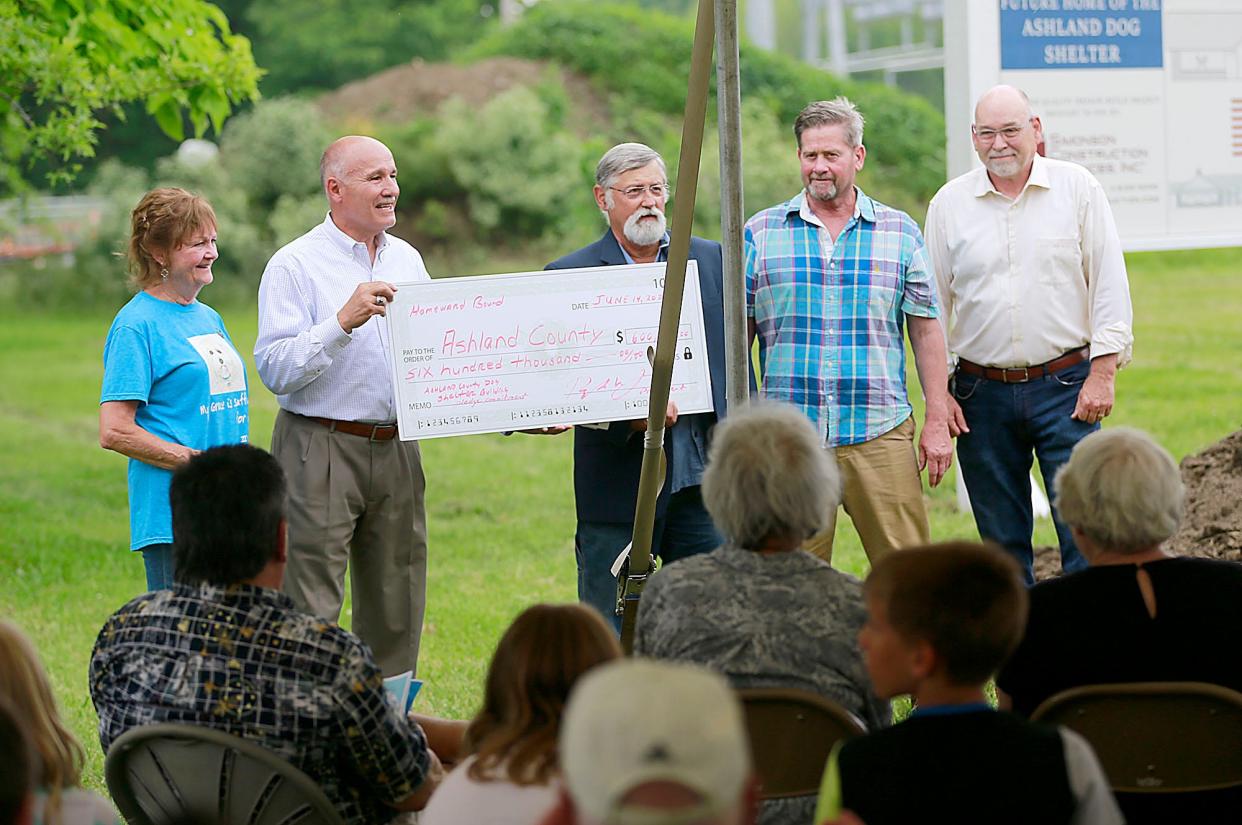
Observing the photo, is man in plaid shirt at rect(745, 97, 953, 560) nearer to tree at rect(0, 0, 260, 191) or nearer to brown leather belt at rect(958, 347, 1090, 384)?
brown leather belt at rect(958, 347, 1090, 384)

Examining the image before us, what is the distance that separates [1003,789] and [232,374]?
3.14m

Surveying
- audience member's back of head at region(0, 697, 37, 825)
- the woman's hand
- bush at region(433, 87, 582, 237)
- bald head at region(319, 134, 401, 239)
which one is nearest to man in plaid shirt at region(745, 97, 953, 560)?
bald head at region(319, 134, 401, 239)

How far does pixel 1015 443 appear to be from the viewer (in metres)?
5.66

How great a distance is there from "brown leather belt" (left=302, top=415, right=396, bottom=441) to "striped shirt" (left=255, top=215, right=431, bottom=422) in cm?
2

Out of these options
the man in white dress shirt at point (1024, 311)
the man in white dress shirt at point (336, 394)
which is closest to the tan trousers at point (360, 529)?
the man in white dress shirt at point (336, 394)

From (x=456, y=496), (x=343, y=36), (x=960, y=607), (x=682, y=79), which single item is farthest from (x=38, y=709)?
(x=343, y=36)

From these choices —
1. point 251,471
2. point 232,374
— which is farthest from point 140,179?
point 251,471

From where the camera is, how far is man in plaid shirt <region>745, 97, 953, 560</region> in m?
5.25

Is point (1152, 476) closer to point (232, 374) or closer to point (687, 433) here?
point (687, 433)

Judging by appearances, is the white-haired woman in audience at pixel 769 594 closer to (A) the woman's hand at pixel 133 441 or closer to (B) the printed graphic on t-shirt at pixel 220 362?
(A) the woman's hand at pixel 133 441

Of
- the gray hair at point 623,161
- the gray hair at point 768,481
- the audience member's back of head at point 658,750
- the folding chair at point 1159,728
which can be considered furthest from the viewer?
the gray hair at point 623,161

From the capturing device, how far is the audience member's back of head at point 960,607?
2.58 metres

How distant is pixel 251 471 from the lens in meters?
3.18

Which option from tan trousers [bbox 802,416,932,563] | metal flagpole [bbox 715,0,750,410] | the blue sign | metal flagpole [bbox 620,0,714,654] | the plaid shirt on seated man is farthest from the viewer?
the blue sign
